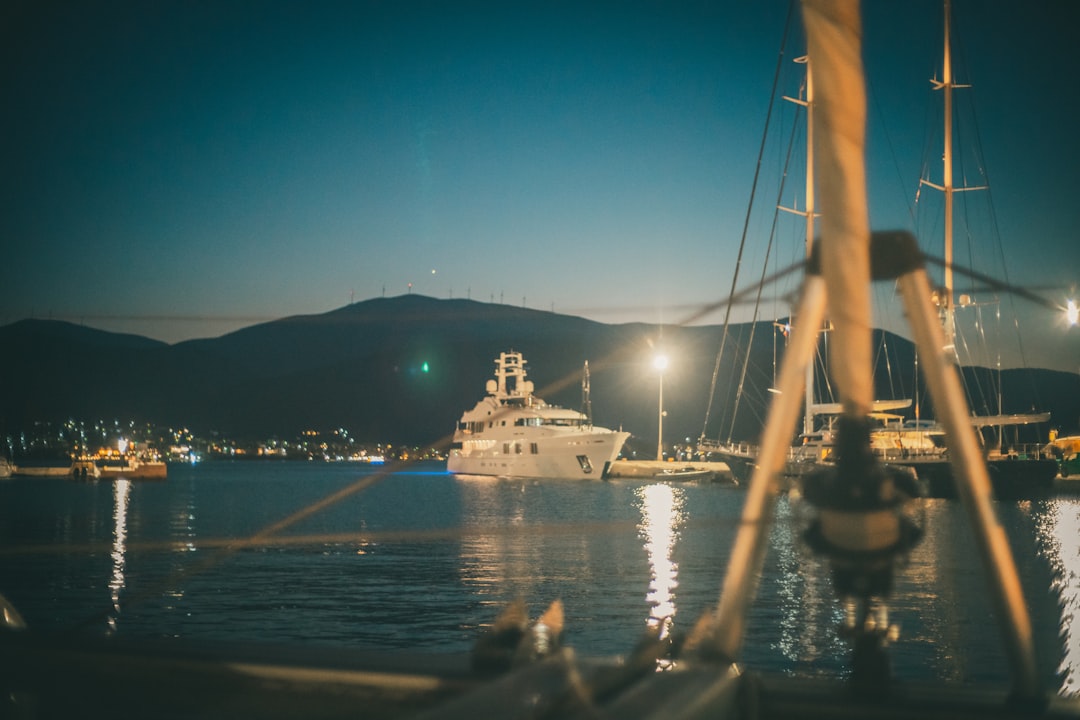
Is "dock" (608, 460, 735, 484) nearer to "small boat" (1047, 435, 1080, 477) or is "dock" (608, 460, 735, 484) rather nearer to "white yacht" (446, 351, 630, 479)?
"white yacht" (446, 351, 630, 479)

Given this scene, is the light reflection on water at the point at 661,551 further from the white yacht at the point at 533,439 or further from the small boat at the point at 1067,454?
the small boat at the point at 1067,454

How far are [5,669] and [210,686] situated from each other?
1.11 metres

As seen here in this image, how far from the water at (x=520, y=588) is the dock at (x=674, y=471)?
2155 inches

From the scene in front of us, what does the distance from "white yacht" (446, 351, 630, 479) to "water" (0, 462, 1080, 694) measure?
195 ft

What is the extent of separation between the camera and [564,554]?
32219 mm

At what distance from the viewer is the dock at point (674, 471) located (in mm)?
102425

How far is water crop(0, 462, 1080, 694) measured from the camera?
15.7 m

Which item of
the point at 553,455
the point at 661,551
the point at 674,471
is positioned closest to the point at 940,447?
the point at 661,551

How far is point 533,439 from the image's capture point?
4439 inches

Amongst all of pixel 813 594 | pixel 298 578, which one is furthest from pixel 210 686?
pixel 298 578

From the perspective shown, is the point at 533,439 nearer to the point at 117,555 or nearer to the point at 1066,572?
the point at 117,555

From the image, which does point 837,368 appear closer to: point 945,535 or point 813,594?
point 813,594

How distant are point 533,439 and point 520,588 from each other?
290ft

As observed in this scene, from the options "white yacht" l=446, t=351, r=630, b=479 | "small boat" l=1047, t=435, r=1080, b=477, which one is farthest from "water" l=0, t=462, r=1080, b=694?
"white yacht" l=446, t=351, r=630, b=479
